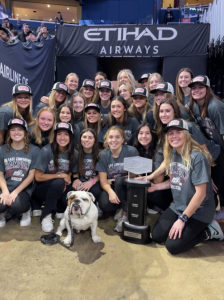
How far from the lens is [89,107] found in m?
3.50

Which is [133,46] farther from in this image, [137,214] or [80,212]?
[80,212]

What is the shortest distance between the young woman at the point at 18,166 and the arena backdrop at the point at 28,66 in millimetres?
2615

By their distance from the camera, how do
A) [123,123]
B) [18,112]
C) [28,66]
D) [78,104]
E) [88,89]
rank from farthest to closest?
[28,66] → [88,89] → [78,104] → [123,123] → [18,112]

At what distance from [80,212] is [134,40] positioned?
22.2 ft

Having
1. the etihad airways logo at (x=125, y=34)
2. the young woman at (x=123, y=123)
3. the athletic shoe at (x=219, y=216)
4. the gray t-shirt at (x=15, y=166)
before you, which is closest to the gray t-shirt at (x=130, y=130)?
the young woman at (x=123, y=123)

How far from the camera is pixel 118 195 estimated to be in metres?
2.91

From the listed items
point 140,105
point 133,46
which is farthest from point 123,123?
point 133,46

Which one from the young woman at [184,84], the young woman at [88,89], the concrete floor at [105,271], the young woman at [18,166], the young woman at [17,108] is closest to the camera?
the concrete floor at [105,271]

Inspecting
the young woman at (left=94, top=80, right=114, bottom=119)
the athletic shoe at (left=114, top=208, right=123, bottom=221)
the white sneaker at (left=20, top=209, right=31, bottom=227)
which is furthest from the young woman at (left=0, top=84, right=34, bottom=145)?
the athletic shoe at (left=114, top=208, right=123, bottom=221)

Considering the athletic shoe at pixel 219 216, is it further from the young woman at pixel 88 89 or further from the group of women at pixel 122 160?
the young woman at pixel 88 89

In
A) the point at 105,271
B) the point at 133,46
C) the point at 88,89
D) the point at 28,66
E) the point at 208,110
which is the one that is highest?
the point at 133,46

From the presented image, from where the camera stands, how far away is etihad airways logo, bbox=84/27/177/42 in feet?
25.0

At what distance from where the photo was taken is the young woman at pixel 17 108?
3215mm

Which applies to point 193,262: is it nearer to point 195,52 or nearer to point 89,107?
point 89,107
